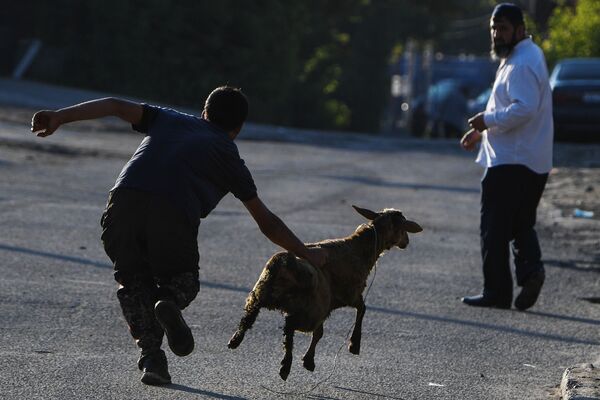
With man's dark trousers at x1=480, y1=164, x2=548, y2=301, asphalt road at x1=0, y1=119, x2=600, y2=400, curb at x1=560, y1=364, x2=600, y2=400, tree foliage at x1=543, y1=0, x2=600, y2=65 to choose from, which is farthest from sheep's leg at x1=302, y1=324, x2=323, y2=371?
tree foliage at x1=543, y1=0, x2=600, y2=65

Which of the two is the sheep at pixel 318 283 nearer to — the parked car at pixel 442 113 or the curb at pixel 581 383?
the curb at pixel 581 383

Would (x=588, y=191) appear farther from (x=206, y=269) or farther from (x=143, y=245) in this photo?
(x=143, y=245)

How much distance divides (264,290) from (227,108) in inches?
35.8

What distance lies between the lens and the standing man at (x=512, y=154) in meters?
8.93

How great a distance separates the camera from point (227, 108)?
243 inches

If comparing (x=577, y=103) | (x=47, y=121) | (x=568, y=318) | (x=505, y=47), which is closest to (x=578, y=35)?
(x=577, y=103)

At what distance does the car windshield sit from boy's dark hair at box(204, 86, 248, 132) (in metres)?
19.2

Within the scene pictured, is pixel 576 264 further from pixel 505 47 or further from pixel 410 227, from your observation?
pixel 410 227

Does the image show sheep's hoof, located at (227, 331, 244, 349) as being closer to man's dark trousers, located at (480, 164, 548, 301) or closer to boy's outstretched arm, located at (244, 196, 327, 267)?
boy's outstretched arm, located at (244, 196, 327, 267)

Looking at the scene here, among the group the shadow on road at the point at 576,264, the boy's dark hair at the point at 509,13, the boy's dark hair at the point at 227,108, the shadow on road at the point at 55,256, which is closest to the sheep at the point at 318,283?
the boy's dark hair at the point at 227,108

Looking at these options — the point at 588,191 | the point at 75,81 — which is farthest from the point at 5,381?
the point at 75,81

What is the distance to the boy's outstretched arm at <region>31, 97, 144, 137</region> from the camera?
19.1 feet

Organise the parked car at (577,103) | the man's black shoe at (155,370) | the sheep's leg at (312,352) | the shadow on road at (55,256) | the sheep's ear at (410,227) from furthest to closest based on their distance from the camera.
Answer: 1. the parked car at (577,103)
2. the shadow on road at (55,256)
3. the sheep's ear at (410,227)
4. the sheep's leg at (312,352)
5. the man's black shoe at (155,370)

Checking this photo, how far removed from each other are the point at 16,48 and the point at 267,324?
26.5 meters
